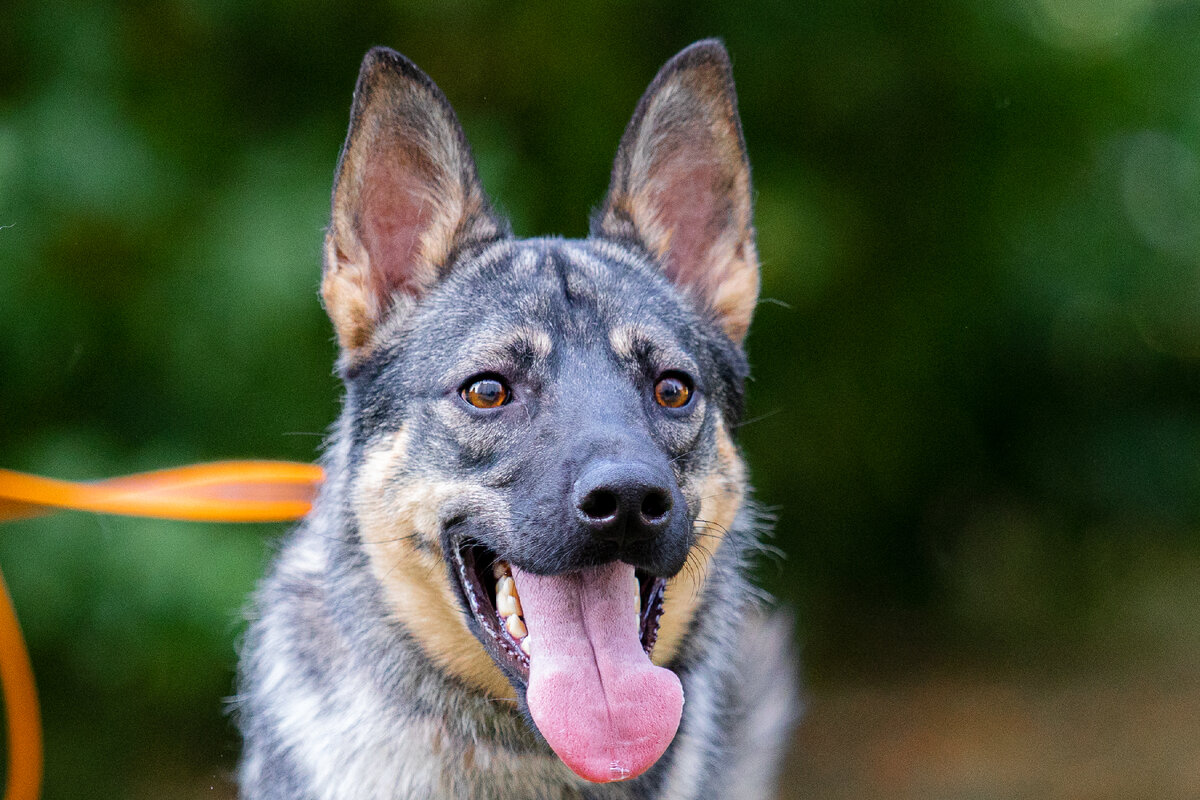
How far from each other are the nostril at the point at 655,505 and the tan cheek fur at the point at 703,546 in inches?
19.9

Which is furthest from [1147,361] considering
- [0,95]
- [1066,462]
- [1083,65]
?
[0,95]

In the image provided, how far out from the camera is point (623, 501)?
2.66 meters

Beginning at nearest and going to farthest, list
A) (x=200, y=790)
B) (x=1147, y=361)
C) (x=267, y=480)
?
(x=267, y=480) < (x=200, y=790) < (x=1147, y=361)

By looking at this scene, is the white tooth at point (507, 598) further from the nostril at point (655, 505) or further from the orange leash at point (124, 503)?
the orange leash at point (124, 503)

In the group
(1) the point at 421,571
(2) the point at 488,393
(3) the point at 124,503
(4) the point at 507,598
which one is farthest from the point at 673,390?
(3) the point at 124,503

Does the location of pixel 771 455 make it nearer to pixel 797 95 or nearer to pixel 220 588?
pixel 797 95

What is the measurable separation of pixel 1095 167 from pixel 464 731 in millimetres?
5912

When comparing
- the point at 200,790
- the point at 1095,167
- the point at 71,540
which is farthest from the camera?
the point at 1095,167

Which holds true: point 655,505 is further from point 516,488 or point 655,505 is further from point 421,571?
point 421,571

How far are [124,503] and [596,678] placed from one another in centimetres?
170

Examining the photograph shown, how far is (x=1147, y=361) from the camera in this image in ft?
26.3

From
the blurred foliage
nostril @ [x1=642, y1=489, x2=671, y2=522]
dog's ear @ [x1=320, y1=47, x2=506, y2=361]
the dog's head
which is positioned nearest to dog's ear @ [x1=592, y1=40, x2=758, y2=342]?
the dog's head

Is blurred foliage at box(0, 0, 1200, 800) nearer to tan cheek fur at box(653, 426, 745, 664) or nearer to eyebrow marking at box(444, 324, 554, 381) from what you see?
tan cheek fur at box(653, 426, 745, 664)

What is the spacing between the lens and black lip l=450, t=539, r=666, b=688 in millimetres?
2875
